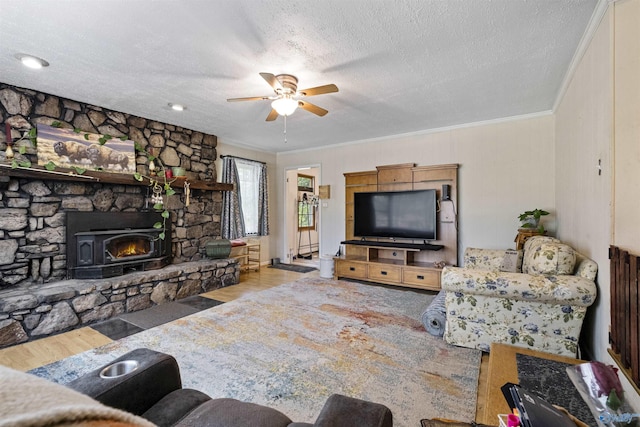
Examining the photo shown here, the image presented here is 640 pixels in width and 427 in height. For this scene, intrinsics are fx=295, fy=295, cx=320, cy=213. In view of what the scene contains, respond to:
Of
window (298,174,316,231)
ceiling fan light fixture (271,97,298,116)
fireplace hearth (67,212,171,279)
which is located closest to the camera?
ceiling fan light fixture (271,97,298,116)

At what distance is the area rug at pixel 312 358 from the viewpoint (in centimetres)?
199

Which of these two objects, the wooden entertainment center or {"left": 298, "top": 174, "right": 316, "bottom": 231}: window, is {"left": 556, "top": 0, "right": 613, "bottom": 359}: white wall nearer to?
the wooden entertainment center

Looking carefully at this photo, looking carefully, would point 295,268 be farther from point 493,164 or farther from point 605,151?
point 605,151

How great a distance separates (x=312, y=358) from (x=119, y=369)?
60.2 inches

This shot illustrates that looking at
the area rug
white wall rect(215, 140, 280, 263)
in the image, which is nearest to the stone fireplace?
the area rug

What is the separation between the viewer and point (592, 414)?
4.26 feet

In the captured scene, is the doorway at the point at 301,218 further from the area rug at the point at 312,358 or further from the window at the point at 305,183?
the area rug at the point at 312,358

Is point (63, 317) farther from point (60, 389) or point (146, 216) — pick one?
point (60, 389)

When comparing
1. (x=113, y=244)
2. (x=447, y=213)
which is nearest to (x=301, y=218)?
(x=447, y=213)

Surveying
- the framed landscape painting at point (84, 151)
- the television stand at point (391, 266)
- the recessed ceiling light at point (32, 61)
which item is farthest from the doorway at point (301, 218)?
the recessed ceiling light at point (32, 61)

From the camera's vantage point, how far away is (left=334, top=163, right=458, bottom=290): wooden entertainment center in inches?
179

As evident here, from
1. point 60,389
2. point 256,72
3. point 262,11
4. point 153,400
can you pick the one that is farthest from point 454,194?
point 60,389

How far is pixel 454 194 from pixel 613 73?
9.64 feet

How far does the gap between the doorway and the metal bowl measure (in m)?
5.23
